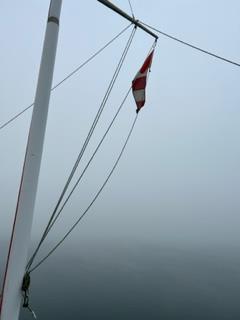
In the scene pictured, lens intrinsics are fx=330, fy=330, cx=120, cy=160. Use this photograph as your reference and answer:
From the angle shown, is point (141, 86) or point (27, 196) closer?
point (27, 196)

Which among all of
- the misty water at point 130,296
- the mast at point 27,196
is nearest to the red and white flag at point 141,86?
the mast at point 27,196

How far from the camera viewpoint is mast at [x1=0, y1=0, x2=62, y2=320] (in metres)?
4.48

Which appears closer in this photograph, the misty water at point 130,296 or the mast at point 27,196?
the mast at point 27,196

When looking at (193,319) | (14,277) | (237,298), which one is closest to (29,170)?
(14,277)

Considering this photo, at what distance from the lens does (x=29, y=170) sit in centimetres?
475

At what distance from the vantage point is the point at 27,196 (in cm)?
466

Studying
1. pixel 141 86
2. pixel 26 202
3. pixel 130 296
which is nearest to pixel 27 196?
pixel 26 202

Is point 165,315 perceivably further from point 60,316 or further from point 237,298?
point 237,298

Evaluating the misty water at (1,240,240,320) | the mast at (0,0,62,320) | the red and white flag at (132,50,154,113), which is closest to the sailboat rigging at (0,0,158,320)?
the mast at (0,0,62,320)

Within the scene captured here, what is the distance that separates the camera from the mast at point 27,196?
4484 mm

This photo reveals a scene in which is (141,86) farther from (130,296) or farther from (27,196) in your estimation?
(130,296)

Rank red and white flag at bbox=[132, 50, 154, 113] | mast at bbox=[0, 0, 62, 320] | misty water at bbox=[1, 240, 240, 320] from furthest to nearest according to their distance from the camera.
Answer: misty water at bbox=[1, 240, 240, 320] → red and white flag at bbox=[132, 50, 154, 113] → mast at bbox=[0, 0, 62, 320]

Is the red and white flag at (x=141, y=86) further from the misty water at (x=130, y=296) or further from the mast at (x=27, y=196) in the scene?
the misty water at (x=130, y=296)

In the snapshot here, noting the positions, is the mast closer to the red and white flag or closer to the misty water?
the red and white flag
